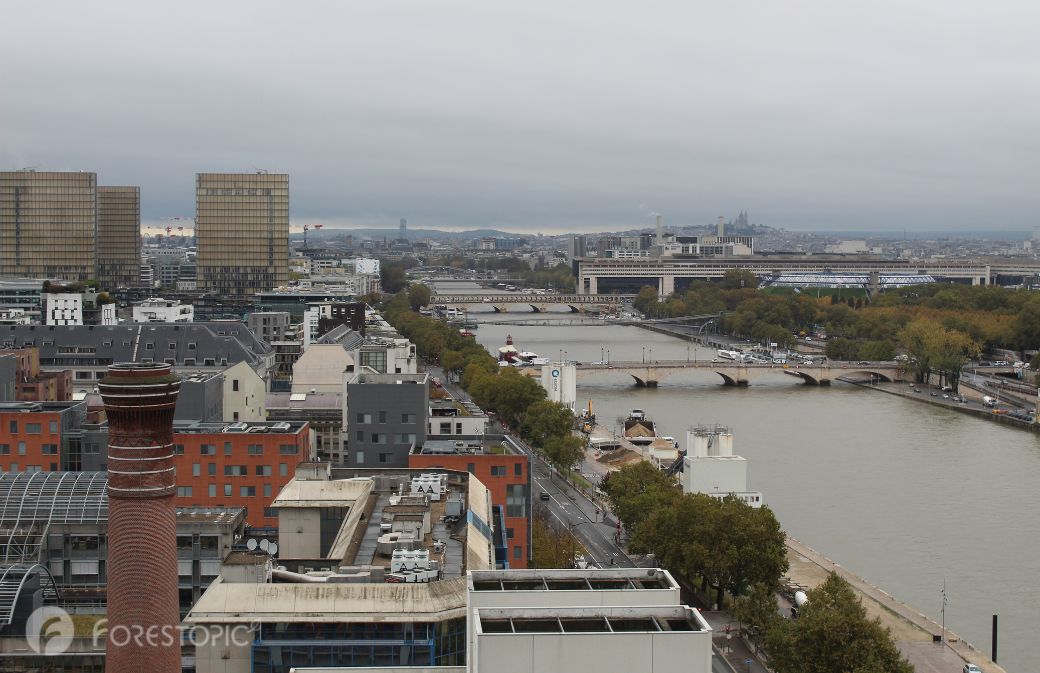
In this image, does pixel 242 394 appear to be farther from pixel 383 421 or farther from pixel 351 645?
pixel 351 645

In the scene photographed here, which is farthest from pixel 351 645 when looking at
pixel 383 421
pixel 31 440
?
pixel 31 440

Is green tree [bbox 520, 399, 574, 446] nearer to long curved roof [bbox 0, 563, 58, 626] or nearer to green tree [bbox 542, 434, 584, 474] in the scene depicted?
green tree [bbox 542, 434, 584, 474]

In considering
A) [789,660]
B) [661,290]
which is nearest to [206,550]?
[789,660]

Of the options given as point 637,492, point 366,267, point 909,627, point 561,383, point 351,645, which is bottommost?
point 909,627

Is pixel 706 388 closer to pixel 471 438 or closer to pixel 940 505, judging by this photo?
pixel 940 505

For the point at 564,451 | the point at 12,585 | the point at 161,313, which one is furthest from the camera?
the point at 161,313

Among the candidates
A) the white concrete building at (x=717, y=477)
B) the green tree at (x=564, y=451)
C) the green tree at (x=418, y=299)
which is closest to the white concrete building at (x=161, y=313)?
the green tree at (x=564, y=451)

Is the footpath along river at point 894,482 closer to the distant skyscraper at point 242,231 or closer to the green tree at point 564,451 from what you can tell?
the green tree at point 564,451

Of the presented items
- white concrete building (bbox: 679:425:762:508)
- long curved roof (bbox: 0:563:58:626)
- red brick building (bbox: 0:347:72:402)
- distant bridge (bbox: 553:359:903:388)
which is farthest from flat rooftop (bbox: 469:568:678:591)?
distant bridge (bbox: 553:359:903:388)
